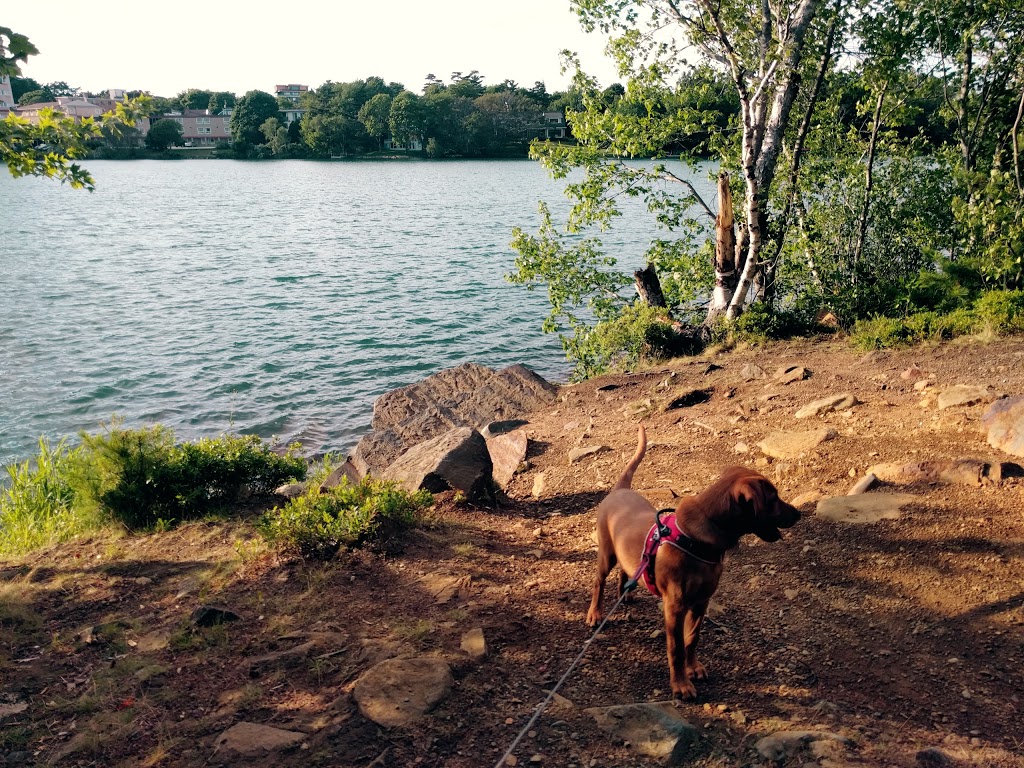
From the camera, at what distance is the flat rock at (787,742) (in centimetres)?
379

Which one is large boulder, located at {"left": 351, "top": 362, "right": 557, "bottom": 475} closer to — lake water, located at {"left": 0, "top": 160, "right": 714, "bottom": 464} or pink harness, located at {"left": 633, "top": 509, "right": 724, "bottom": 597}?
lake water, located at {"left": 0, "top": 160, "right": 714, "bottom": 464}

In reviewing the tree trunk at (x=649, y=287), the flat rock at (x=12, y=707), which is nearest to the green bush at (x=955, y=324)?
the tree trunk at (x=649, y=287)

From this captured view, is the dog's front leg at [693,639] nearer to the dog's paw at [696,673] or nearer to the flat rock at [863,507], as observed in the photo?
the dog's paw at [696,673]

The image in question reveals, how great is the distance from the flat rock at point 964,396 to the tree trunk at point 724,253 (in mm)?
6437

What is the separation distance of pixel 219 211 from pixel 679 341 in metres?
53.7

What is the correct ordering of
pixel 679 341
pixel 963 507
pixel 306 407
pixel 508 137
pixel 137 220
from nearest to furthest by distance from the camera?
pixel 963 507 → pixel 679 341 → pixel 306 407 → pixel 137 220 → pixel 508 137

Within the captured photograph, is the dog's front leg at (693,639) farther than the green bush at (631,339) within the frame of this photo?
No

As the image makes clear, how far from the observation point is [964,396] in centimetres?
841

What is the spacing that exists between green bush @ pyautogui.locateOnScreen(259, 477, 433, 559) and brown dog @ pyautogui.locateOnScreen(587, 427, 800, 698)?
270cm

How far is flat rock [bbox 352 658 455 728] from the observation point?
4.32 metres

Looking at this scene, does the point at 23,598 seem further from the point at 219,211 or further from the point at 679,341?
the point at 219,211

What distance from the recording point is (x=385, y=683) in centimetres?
457

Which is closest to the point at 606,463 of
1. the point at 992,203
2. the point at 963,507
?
the point at 963,507

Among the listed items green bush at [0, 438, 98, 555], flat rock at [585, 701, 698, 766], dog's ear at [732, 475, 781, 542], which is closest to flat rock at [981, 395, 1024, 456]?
dog's ear at [732, 475, 781, 542]
